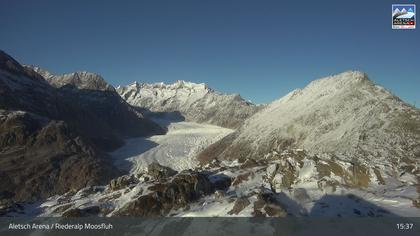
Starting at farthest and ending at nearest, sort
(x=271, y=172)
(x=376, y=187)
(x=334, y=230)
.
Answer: (x=271, y=172) → (x=376, y=187) → (x=334, y=230)

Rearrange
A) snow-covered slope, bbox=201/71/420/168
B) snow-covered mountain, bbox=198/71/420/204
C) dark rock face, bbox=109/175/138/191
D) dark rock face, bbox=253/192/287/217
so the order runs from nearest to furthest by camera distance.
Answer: dark rock face, bbox=253/192/287/217, snow-covered mountain, bbox=198/71/420/204, dark rock face, bbox=109/175/138/191, snow-covered slope, bbox=201/71/420/168

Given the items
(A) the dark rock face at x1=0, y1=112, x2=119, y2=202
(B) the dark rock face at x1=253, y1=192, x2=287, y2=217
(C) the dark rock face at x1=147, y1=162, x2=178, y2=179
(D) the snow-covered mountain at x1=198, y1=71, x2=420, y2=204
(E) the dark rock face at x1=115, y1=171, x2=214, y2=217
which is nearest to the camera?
(B) the dark rock face at x1=253, y1=192, x2=287, y2=217

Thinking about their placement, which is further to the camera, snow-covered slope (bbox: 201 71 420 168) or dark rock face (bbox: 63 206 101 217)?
snow-covered slope (bbox: 201 71 420 168)

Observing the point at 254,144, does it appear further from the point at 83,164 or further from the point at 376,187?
the point at 376,187

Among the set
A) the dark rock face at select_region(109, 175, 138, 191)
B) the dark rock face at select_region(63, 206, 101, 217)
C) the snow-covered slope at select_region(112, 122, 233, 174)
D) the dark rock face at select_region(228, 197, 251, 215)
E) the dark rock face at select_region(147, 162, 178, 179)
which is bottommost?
the dark rock face at select_region(63, 206, 101, 217)

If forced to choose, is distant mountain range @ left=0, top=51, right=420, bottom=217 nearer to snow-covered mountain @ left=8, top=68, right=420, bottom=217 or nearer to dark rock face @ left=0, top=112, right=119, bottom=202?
snow-covered mountain @ left=8, top=68, right=420, bottom=217

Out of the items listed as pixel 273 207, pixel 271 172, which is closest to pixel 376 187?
pixel 271 172

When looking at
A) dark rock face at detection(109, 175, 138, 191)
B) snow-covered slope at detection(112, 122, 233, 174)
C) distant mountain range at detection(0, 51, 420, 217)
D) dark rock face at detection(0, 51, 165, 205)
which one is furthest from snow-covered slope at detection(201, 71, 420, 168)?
dark rock face at detection(0, 51, 165, 205)
